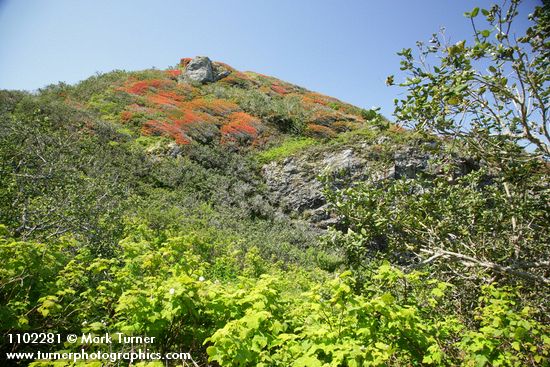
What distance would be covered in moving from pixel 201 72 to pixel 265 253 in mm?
30116

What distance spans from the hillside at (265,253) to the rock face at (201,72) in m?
→ 16.1

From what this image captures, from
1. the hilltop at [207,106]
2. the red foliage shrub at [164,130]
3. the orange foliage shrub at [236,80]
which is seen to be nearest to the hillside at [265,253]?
the red foliage shrub at [164,130]

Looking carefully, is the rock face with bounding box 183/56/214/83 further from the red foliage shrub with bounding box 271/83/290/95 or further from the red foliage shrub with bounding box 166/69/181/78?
the red foliage shrub with bounding box 271/83/290/95

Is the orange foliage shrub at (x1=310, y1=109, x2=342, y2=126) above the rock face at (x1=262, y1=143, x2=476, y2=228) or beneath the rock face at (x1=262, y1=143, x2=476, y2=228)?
above

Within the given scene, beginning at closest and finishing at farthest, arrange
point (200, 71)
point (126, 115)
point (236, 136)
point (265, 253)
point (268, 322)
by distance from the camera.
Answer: point (268, 322), point (265, 253), point (126, 115), point (236, 136), point (200, 71)

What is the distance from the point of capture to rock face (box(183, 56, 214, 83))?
37.1m

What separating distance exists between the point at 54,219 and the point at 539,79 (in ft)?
30.0

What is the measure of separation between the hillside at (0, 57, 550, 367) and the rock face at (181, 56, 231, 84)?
53.0 ft

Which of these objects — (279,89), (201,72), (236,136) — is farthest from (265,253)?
(279,89)

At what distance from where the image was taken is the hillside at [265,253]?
136 inches

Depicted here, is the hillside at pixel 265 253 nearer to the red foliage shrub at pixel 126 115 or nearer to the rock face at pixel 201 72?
the red foliage shrub at pixel 126 115

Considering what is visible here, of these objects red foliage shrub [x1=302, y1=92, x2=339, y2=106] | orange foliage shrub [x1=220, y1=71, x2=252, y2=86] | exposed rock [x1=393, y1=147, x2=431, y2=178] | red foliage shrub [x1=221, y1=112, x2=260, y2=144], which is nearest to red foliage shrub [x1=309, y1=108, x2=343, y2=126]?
red foliage shrub [x1=302, y1=92, x2=339, y2=106]

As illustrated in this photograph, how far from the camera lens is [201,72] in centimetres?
3759

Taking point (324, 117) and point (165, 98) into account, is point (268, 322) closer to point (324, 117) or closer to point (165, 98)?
point (324, 117)
